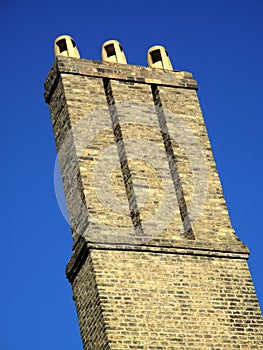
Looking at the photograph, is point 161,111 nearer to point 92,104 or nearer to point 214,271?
point 92,104

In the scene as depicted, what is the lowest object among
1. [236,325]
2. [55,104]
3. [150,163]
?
[236,325]

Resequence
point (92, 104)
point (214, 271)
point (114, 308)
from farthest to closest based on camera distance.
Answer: point (92, 104), point (214, 271), point (114, 308)

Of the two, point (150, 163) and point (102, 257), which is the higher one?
point (150, 163)

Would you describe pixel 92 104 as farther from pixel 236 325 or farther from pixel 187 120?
pixel 236 325

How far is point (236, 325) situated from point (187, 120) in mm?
4431

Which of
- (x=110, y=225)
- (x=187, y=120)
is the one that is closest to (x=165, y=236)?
(x=110, y=225)

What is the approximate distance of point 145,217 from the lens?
18953 mm

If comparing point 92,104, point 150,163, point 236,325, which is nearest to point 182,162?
point 150,163

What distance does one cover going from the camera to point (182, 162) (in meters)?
20.0

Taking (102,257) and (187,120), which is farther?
(187,120)

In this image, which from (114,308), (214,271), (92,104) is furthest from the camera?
(92,104)

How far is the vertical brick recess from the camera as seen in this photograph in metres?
17.8

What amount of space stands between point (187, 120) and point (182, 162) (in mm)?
1044

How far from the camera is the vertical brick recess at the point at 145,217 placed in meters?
17.8
